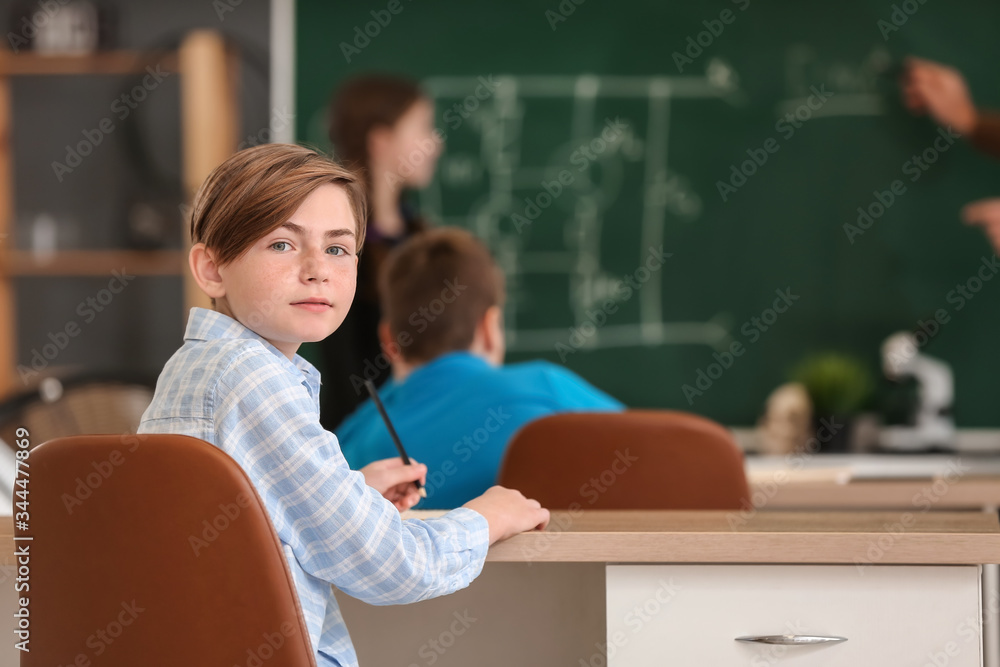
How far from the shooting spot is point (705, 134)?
3639 millimetres

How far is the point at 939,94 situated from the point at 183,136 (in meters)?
2.68

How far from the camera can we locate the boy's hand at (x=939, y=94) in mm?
3557

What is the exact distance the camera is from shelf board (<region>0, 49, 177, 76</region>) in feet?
12.2

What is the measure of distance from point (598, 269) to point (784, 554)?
2.75 metres

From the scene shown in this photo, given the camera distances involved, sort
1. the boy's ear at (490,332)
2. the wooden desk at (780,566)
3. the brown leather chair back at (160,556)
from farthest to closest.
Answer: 1. the boy's ear at (490,332)
2. the wooden desk at (780,566)
3. the brown leather chair back at (160,556)

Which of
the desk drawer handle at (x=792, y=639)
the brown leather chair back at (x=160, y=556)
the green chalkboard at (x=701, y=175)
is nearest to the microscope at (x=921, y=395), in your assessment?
the green chalkboard at (x=701, y=175)

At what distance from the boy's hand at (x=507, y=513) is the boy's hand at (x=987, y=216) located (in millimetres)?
3026

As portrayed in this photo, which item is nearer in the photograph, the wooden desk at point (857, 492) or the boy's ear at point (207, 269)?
the boy's ear at point (207, 269)

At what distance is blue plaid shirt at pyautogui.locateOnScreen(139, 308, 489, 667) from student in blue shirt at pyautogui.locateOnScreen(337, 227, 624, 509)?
0.86 metres

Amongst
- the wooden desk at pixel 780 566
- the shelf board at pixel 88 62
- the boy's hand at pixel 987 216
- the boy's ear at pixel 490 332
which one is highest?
the shelf board at pixel 88 62

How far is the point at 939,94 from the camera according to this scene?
3.57m

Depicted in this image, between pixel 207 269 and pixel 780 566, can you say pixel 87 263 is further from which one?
pixel 780 566

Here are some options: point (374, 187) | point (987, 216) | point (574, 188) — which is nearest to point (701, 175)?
point (574, 188)

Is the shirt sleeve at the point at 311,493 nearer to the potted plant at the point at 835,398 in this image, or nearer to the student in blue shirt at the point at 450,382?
the student in blue shirt at the point at 450,382
